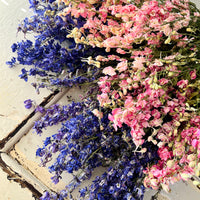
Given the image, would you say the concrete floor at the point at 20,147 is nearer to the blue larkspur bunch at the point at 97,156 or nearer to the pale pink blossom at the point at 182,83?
the blue larkspur bunch at the point at 97,156

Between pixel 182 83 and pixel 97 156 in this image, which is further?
pixel 97 156

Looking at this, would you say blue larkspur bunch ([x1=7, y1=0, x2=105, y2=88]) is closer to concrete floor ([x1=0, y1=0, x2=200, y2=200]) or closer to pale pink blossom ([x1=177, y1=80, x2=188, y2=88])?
concrete floor ([x1=0, y1=0, x2=200, y2=200])

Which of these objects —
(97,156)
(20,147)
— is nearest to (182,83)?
(97,156)

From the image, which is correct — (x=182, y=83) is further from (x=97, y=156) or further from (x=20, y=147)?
(x=20, y=147)

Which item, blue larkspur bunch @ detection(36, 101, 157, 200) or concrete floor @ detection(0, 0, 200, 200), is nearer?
blue larkspur bunch @ detection(36, 101, 157, 200)

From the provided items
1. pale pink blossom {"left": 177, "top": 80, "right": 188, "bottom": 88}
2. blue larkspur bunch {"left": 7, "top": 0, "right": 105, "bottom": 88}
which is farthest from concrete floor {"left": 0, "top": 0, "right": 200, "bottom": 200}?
pale pink blossom {"left": 177, "top": 80, "right": 188, "bottom": 88}

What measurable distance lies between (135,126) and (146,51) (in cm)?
25

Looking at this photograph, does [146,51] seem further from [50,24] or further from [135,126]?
[50,24]

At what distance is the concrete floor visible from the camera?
1.20m

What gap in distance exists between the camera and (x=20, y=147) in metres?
1.22

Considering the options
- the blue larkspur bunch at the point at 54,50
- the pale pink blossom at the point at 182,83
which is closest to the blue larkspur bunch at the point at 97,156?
the blue larkspur bunch at the point at 54,50

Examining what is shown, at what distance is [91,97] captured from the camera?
1085mm

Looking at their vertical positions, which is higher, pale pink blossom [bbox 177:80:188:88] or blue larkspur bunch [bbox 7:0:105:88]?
blue larkspur bunch [bbox 7:0:105:88]

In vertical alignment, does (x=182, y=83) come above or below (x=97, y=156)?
above
